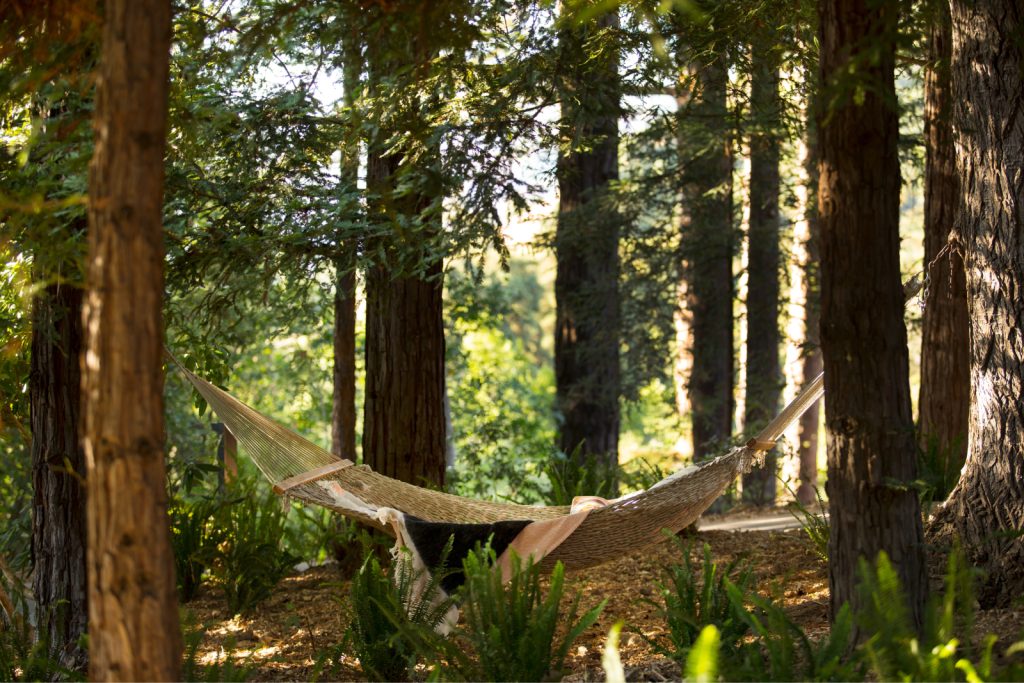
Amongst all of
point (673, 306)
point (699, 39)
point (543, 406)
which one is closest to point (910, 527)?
point (699, 39)

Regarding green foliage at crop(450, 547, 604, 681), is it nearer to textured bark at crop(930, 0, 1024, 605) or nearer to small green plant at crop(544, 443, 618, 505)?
textured bark at crop(930, 0, 1024, 605)

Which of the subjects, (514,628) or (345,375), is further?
(345,375)

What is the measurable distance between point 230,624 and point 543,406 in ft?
25.2

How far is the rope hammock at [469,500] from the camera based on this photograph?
284 centimetres

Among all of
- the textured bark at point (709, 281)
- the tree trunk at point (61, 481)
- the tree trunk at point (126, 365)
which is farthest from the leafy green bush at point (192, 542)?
the textured bark at point (709, 281)

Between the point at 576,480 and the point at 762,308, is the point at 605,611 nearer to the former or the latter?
the point at 576,480

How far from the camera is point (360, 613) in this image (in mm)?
2641

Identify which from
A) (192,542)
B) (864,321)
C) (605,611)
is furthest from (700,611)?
(192,542)

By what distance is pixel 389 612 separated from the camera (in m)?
2.53

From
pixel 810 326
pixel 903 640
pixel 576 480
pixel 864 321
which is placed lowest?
pixel 903 640

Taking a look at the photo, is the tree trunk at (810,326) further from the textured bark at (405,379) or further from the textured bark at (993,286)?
the textured bark at (993,286)

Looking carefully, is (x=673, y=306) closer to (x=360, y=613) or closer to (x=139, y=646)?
(x=360, y=613)

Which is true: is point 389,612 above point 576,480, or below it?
below

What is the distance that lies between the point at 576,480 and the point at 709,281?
334 centimetres
